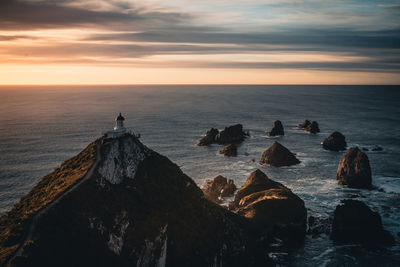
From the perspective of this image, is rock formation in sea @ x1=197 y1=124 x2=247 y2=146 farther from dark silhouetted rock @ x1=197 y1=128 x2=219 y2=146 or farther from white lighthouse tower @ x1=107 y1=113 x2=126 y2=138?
white lighthouse tower @ x1=107 y1=113 x2=126 y2=138

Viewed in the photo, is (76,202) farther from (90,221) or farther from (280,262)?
(280,262)

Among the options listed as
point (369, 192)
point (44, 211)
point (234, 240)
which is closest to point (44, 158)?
point (44, 211)

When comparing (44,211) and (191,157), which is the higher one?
(44,211)

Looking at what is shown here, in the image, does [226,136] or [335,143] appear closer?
[335,143]

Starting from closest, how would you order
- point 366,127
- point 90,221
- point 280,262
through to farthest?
point 90,221
point 280,262
point 366,127

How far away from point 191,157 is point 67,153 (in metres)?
45.3

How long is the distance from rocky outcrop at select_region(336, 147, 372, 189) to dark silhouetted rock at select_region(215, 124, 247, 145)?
54910mm

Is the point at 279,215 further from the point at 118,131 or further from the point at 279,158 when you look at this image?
the point at 279,158

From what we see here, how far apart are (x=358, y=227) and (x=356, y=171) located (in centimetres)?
Result: 2585

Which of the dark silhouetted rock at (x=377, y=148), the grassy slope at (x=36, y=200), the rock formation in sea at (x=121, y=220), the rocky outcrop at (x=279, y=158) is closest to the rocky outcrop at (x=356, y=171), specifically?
the rocky outcrop at (x=279, y=158)

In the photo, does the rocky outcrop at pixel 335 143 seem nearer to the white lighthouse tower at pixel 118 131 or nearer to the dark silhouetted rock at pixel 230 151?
the dark silhouetted rock at pixel 230 151

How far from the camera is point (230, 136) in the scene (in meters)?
126

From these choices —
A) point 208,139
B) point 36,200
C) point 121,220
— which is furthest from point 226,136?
point 36,200

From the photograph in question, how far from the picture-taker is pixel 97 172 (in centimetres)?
4016
